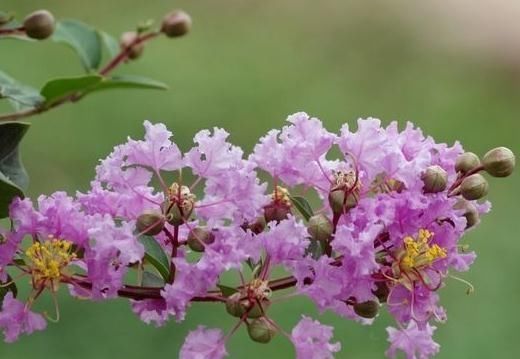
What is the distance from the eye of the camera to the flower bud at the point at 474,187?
911 mm

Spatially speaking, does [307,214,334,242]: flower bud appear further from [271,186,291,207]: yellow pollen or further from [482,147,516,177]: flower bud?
[482,147,516,177]: flower bud

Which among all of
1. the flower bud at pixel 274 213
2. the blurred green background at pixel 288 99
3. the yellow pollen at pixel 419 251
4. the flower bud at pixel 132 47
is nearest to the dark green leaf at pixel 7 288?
the flower bud at pixel 274 213

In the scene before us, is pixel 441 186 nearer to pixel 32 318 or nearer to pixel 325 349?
pixel 325 349

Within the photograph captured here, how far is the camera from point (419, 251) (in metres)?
0.91

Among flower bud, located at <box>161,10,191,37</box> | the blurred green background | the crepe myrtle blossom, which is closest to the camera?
the crepe myrtle blossom

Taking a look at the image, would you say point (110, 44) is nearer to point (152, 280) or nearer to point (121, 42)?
point (121, 42)

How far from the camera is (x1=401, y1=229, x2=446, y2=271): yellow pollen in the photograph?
908 millimetres

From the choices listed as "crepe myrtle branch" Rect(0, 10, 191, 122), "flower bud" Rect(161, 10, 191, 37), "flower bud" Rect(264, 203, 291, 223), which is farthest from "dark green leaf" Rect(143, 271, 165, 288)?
"flower bud" Rect(161, 10, 191, 37)

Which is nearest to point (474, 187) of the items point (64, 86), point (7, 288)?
point (7, 288)

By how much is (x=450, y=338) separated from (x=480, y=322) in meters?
0.14

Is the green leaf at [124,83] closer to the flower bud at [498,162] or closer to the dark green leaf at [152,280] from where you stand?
the dark green leaf at [152,280]

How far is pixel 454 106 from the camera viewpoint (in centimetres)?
426

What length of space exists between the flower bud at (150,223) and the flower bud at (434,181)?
0.21m

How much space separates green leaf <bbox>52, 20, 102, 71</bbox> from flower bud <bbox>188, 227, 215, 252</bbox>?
A: 68 cm
